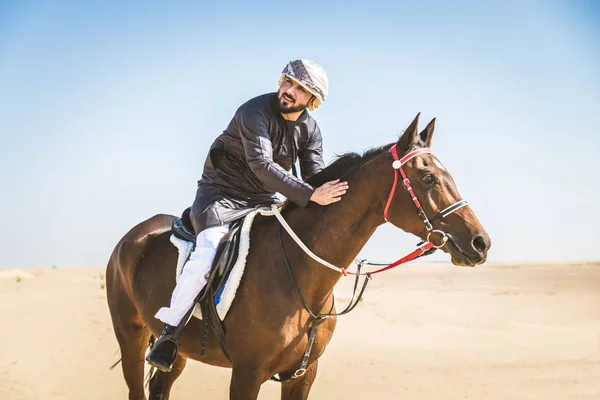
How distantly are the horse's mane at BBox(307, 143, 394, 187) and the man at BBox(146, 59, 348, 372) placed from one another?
19 centimetres

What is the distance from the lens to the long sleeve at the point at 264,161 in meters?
4.46

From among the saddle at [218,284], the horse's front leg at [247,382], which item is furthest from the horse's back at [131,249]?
the horse's front leg at [247,382]

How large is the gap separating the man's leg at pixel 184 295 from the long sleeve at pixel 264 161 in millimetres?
668

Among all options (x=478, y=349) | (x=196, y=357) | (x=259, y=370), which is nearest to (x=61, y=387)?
(x=196, y=357)

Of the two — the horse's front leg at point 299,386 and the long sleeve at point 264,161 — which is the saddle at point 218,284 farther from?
the horse's front leg at point 299,386

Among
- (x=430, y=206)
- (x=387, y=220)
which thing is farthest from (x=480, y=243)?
(x=387, y=220)

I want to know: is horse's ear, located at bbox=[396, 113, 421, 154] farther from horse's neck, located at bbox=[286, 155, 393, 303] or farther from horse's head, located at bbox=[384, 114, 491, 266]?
horse's neck, located at bbox=[286, 155, 393, 303]

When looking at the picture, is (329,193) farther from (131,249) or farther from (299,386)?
(131,249)

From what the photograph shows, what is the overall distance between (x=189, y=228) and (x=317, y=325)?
5.20 feet

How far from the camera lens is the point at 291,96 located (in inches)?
187

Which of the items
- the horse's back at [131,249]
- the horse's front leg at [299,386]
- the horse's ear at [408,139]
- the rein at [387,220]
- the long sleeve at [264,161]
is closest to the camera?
the rein at [387,220]

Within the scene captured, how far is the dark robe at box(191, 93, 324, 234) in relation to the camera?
4547 millimetres

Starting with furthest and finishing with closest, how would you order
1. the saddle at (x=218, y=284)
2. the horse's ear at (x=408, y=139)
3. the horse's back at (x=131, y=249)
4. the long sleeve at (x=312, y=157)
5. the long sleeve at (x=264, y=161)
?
the horse's back at (x=131, y=249)
the long sleeve at (x=312, y=157)
the saddle at (x=218, y=284)
the long sleeve at (x=264, y=161)
the horse's ear at (x=408, y=139)

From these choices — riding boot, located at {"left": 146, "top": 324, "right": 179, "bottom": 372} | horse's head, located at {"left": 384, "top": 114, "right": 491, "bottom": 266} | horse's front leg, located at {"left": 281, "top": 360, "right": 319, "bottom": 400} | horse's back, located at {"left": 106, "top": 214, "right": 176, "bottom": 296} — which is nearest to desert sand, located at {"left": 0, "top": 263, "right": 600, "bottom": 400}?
horse's back, located at {"left": 106, "top": 214, "right": 176, "bottom": 296}
